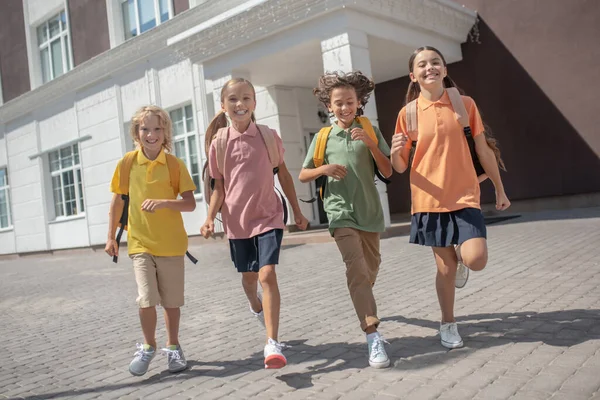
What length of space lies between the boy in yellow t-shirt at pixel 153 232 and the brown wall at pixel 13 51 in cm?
1825

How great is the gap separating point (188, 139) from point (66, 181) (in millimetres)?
6343

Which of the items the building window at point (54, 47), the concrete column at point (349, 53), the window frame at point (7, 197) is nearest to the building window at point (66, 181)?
the building window at point (54, 47)

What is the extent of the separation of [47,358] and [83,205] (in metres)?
14.2

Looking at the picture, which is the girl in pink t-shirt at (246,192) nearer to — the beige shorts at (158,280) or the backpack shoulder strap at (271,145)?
the backpack shoulder strap at (271,145)

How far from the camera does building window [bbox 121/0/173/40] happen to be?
14.2 metres

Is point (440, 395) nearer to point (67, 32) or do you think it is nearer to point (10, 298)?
point (10, 298)

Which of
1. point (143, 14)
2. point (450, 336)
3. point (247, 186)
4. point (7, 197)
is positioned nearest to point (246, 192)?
point (247, 186)

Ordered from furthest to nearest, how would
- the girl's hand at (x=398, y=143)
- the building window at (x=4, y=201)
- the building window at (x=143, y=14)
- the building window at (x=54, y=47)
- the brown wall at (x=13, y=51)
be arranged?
the building window at (x=4, y=201)
the brown wall at (x=13, y=51)
the building window at (x=54, y=47)
the building window at (x=143, y=14)
the girl's hand at (x=398, y=143)

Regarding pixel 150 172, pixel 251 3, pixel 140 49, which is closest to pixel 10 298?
pixel 150 172

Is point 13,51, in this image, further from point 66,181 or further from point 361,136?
point 361,136

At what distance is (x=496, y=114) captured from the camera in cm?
1219

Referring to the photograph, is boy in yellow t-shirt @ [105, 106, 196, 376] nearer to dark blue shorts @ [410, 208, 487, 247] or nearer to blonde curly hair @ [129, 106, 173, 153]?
blonde curly hair @ [129, 106, 173, 153]

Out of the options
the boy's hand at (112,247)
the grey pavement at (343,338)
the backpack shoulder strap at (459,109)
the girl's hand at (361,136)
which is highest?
the backpack shoulder strap at (459,109)

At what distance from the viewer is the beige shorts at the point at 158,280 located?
323cm
